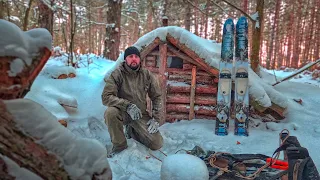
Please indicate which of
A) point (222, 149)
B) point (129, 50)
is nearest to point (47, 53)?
point (129, 50)

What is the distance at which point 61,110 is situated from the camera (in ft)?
15.5

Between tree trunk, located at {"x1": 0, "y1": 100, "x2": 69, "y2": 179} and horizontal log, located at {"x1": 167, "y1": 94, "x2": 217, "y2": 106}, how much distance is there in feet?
15.7

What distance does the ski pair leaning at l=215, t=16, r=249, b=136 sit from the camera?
5.14 metres

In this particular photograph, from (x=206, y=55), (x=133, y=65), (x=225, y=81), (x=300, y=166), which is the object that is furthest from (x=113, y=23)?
(x=300, y=166)

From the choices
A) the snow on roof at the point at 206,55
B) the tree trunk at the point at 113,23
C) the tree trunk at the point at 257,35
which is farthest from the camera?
the tree trunk at the point at 113,23

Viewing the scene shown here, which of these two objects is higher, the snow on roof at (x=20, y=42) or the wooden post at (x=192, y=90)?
the snow on roof at (x=20, y=42)

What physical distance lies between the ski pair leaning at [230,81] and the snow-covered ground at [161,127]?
0.82 feet

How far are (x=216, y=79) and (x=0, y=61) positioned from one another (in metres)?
4.92

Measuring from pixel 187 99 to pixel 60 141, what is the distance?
479 centimetres

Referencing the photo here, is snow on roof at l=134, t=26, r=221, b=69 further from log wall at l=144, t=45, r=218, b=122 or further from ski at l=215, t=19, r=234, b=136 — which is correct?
log wall at l=144, t=45, r=218, b=122

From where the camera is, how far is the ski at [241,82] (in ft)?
16.8

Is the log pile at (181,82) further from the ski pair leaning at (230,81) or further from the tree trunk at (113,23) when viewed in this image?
the tree trunk at (113,23)

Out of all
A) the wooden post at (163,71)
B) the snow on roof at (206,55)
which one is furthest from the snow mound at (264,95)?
the wooden post at (163,71)

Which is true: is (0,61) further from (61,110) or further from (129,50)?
(61,110)
